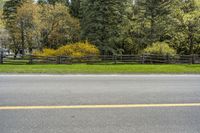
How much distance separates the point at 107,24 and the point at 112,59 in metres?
11.0

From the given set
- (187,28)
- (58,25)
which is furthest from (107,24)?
(58,25)

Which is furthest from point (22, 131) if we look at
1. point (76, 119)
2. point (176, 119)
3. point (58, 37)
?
point (58, 37)

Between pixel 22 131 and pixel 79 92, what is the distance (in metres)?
3.92

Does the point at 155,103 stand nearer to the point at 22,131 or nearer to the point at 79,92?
the point at 79,92

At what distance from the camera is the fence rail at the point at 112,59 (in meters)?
26.8

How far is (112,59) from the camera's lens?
28.1 meters

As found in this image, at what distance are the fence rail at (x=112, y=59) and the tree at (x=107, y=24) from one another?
8594mm

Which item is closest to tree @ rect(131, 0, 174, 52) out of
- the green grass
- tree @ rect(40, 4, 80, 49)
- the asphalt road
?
tree @ rect(40, 4, 80, 49)

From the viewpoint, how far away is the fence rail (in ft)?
87.8

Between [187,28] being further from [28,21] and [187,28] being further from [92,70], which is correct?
[28,21]

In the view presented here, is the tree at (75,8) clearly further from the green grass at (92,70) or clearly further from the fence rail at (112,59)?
the green grass at (92,70)

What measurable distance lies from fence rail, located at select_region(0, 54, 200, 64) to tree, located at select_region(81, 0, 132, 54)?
28.2 feet

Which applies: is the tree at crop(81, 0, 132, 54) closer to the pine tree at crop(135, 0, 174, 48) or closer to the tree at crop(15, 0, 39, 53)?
the pine tree at crop(135, 0, 174, 48)

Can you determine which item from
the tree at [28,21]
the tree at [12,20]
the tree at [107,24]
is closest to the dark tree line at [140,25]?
the tree at [107,24]
